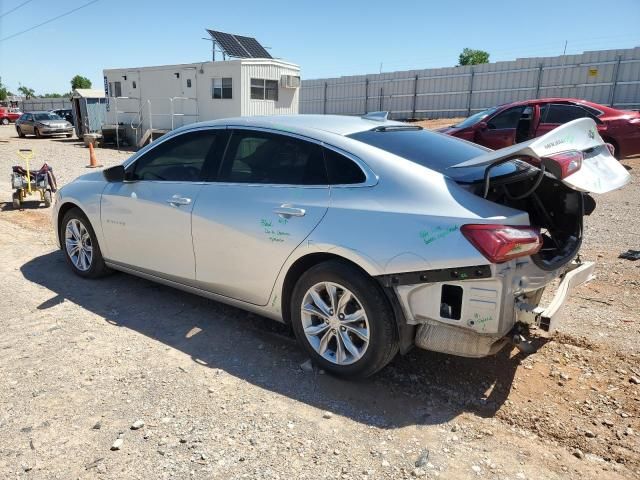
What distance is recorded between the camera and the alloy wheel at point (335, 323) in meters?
3.07

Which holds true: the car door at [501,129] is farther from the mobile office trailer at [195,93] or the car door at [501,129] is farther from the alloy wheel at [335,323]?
the mobile office trailer at [195,93]

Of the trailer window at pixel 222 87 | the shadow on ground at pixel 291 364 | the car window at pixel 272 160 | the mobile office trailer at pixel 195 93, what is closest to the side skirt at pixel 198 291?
the shadow on ground at pixel 291 364

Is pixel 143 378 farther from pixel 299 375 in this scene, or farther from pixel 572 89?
pixel 572 89

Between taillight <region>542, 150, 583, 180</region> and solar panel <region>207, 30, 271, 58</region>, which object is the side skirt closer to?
taillight <region>542, 150, 583, 180</region>

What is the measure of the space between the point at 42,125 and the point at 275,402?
30.5 m

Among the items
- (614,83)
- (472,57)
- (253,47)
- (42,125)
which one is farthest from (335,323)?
(472,57)

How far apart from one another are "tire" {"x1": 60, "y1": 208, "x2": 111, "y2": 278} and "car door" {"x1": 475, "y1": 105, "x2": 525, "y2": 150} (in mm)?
8442

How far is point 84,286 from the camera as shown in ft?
15.8

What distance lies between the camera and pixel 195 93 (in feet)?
66.6

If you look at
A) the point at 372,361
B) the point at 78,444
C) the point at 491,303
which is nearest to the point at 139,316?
the point at 78,444

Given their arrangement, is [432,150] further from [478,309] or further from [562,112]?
[562,112]

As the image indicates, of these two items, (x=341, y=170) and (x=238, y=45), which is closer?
(x=341, y=170)

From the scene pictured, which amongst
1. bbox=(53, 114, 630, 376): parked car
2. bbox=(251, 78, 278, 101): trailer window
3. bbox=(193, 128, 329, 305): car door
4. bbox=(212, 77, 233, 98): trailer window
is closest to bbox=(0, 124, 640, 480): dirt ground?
bbox=(53, 114, 630, 376): parked car

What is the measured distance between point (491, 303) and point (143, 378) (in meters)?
2.20
